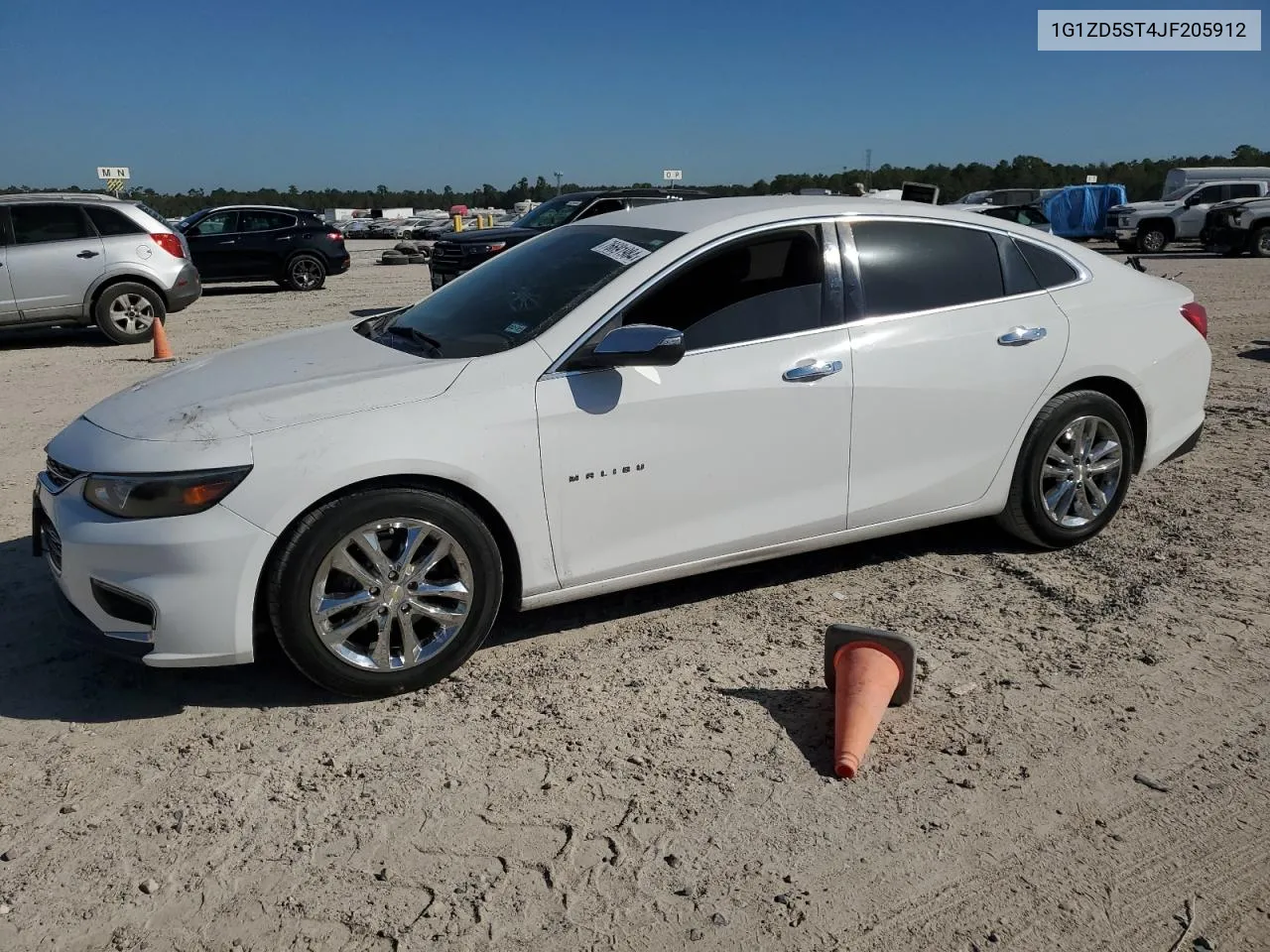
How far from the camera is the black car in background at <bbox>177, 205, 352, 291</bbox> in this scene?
1909 cm

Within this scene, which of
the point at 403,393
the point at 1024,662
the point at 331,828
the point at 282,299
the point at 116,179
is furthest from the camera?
the point at 116,179

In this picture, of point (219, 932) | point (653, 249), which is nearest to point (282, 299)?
point (653, 249)

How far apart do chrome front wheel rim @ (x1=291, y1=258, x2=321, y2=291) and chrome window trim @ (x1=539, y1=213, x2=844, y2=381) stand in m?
17.0

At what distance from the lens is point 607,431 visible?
3779 millimetres

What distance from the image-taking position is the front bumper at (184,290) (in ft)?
41.2

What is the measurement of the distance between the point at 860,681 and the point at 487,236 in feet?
41.2

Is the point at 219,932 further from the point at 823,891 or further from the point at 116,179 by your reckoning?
the point at 116,179

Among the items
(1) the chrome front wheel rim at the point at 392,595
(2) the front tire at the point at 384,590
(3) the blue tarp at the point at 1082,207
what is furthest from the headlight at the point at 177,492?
(3) the blue tarp at the point at 1082,207

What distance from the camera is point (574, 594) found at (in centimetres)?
393

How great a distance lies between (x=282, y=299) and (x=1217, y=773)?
17.3m

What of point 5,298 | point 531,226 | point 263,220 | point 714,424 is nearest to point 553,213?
point 531,226

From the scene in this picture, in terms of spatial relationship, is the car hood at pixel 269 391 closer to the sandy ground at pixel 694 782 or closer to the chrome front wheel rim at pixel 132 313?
the sandy ground at pixel 694 782

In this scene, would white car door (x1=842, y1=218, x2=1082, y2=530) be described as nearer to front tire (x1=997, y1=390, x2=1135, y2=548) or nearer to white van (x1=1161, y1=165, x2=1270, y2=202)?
front tire (x1=997, y1=390, x2=1135, y2=548)

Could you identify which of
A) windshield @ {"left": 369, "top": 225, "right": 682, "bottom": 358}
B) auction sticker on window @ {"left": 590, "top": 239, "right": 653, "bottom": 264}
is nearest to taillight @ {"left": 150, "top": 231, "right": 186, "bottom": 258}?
windshield @ {"left": 369, "top": 225, "right": 682, "bottom": 358}
